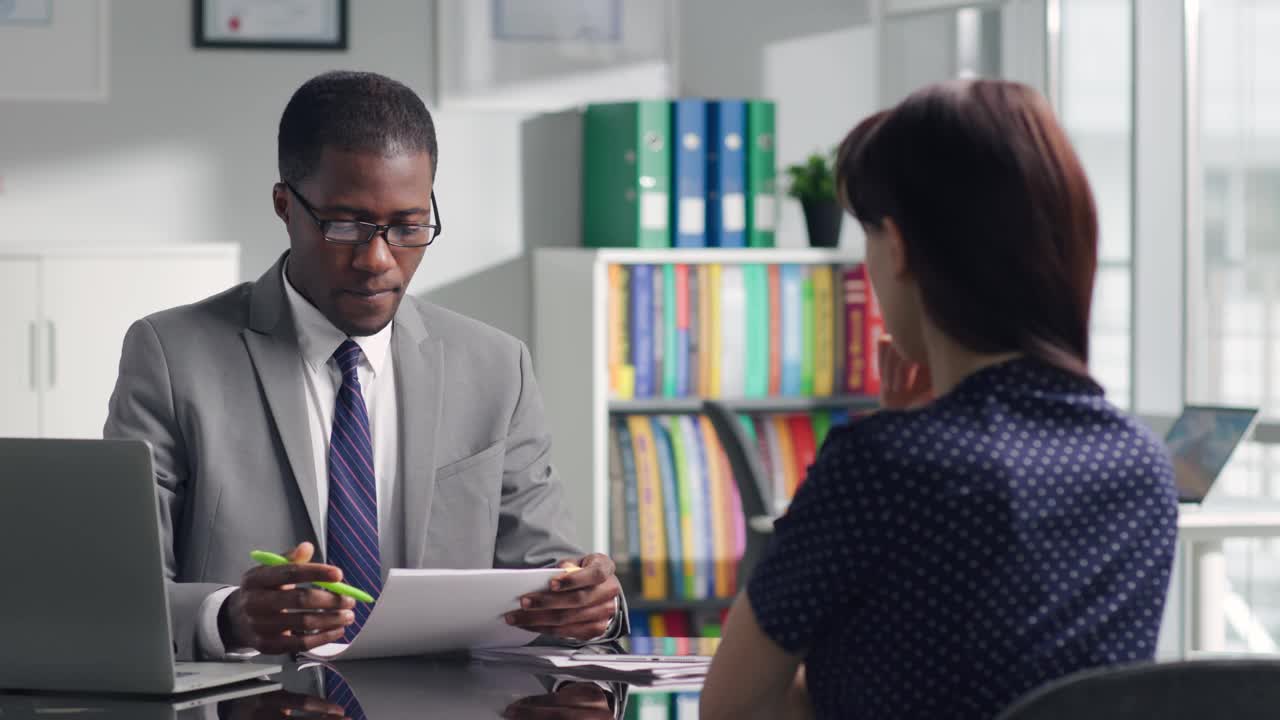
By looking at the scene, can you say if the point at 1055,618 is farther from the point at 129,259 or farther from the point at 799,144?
the point at 799,144

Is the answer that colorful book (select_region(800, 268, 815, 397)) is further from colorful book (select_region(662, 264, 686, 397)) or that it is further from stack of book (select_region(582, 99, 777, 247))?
colorful book (select_region(662, 264, 686, 397))

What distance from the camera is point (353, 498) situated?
1.88m

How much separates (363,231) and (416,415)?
0.84ft

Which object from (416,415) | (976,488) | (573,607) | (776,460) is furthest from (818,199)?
(976,488)

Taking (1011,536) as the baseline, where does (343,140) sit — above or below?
above

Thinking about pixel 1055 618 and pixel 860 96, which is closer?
pixel 1055 618

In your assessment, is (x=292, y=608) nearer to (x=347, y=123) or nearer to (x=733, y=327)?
(x=347, y=123)

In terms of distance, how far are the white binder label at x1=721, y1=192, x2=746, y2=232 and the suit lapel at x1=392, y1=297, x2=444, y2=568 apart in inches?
76.1

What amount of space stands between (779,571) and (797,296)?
9.55 feet

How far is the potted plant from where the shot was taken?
13.1ft

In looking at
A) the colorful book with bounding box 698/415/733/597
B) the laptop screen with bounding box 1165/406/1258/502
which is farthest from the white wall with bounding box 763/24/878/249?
the laptop screen with bounding box 1165/406/1258/502

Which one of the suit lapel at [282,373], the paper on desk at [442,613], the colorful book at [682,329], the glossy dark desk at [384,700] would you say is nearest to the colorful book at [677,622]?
the colorful book at [682,329]

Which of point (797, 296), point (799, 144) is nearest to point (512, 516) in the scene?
point (797, 296)

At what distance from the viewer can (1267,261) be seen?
4.07 m
